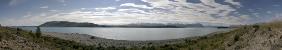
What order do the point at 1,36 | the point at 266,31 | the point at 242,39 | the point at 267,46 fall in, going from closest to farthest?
the point at 267,46
the point at 266,31
the point at 242,39
the point at 1,36

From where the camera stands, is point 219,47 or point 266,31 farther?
point 219,47

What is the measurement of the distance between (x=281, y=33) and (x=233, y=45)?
11.7 ft

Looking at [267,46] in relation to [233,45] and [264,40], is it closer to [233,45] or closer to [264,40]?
[264,40]

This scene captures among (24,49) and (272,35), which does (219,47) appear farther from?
(24,49)

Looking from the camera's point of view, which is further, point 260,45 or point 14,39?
point 14,39

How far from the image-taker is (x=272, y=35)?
18.7 m

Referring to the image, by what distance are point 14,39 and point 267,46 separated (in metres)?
15.8

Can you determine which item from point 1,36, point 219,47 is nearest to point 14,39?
point 1,36

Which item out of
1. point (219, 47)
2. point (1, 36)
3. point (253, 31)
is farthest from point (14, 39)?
point (253, 31)

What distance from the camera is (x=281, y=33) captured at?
1809 centimetres

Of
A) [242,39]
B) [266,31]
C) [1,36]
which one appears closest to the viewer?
[266,31]

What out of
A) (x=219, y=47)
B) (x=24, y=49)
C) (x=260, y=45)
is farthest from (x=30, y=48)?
(x=260, y=45)

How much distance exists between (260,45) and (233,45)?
2.84 m

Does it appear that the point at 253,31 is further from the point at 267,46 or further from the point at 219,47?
the point at 267,46
